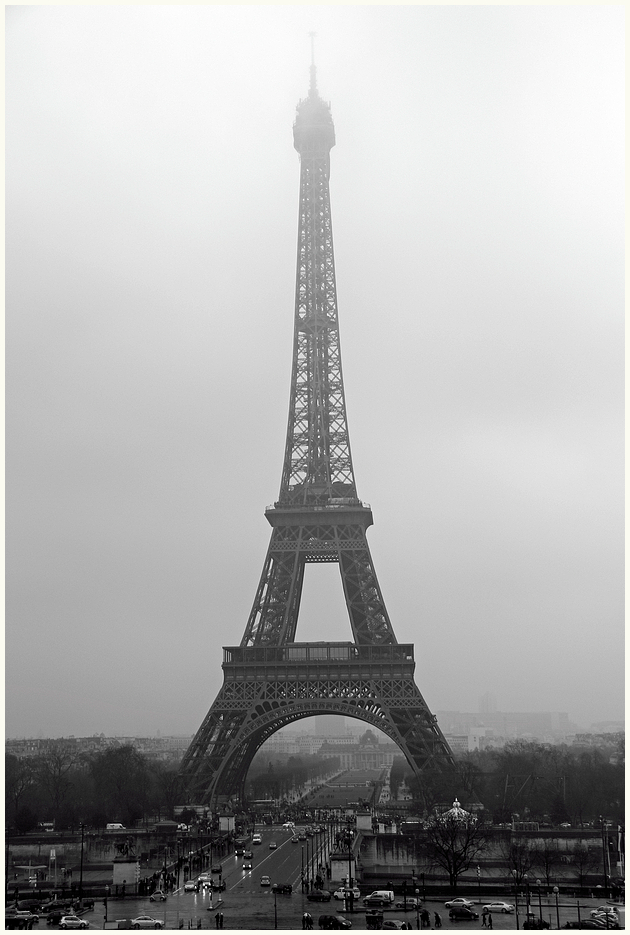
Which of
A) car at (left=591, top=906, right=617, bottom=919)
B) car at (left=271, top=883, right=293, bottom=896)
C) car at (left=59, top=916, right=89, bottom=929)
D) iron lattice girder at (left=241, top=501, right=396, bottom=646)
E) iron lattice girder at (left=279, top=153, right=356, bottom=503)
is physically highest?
iron lattice girder at (left=279, top=153, right=356, bottom=503)

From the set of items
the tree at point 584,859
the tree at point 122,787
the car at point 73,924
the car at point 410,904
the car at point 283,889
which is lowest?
the tree at point 122,787

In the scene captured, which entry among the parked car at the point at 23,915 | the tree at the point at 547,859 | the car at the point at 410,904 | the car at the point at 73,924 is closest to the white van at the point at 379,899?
the car at the point at 410,904

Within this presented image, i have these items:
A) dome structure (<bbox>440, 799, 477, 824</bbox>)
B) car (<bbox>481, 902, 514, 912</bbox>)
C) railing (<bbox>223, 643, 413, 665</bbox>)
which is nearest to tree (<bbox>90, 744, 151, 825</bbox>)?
railing (<bbox>223, 643, 413, 665</bbox>)

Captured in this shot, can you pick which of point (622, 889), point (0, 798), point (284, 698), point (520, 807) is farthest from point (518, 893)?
point (520, 807)

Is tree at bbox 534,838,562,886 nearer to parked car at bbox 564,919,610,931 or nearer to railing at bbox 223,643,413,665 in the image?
parked car at bbox 564,919,610,931

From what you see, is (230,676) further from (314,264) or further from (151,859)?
(314,264)

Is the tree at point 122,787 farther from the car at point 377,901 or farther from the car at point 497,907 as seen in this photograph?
the car at point 497,907
